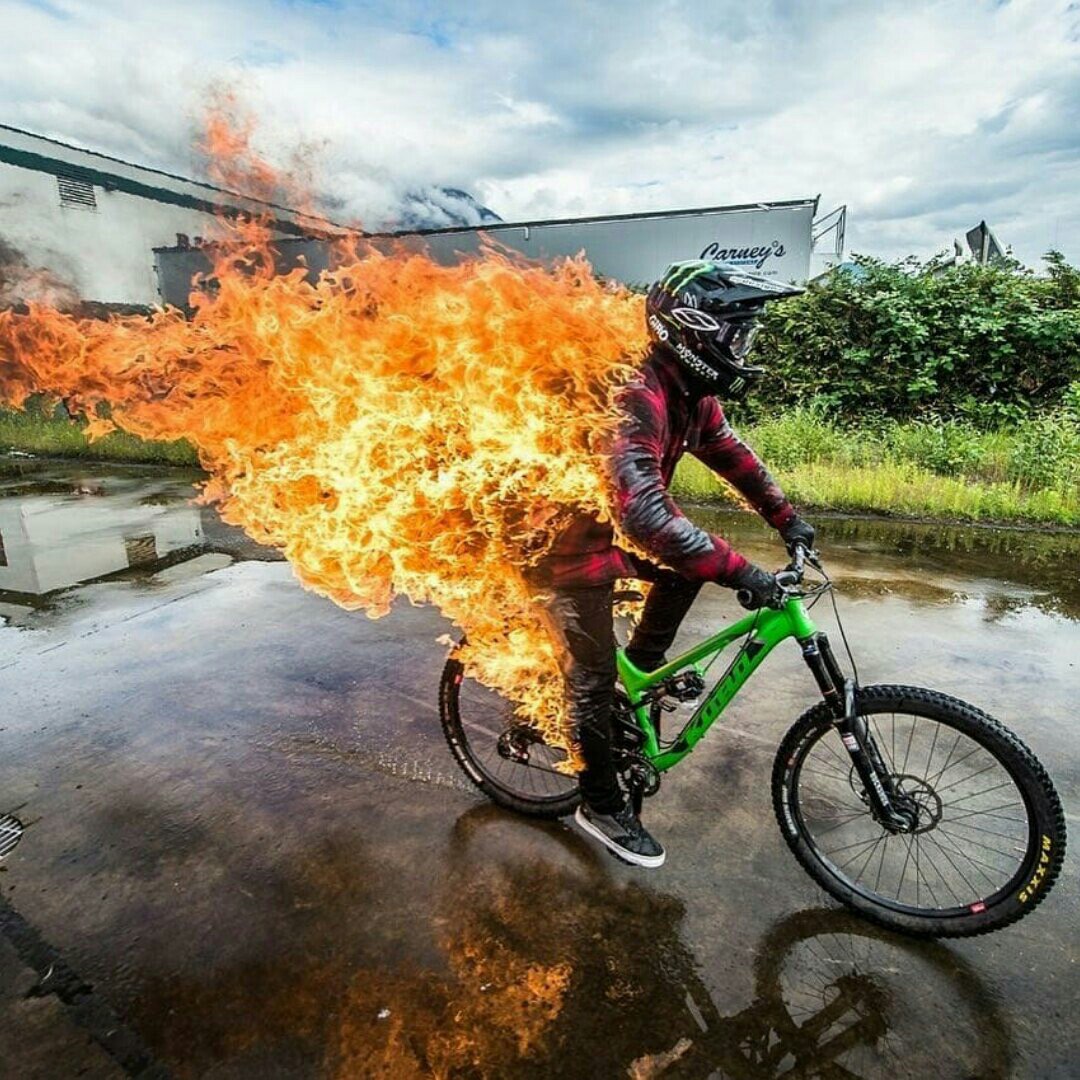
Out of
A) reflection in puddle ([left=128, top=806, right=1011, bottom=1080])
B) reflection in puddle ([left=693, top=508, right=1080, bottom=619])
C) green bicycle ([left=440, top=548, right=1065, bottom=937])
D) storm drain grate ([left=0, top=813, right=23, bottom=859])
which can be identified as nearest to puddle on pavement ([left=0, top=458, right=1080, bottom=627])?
reflection in puddle ([left=693, top=508, right=1080, bottom=619])

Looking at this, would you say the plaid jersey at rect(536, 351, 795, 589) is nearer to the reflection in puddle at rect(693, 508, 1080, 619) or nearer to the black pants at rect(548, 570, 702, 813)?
the black pants at rect(548, 570, 702, 813)

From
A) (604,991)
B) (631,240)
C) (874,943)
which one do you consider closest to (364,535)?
(604,991)

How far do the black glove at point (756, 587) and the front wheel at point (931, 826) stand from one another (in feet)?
1.63

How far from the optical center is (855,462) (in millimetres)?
9688

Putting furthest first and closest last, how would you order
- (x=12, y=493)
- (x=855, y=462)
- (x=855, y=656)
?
(x=12, y=493) < (x=855, y=462) < (x=855, y=656)

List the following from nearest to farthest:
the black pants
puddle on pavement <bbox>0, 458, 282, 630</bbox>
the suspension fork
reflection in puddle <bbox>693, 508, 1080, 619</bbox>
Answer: the suspension fork < the black pants < reflection in puddle <bbox>693, 508, 1080, 619</bbox> < puddle on pavement <bbox>0, 458, 282, 630</bbox>

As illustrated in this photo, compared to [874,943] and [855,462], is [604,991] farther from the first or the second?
[855,462]

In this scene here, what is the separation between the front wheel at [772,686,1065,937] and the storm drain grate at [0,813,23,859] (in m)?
3.44

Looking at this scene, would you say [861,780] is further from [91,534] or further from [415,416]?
[91,534]

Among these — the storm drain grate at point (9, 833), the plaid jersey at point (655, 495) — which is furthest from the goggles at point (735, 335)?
the storm drain grate at point (9, 833)

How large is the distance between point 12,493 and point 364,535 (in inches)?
409

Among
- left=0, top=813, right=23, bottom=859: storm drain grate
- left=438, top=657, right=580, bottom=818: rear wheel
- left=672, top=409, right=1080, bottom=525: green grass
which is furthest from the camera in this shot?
left=672, top=409, right=1080, bottom=525: green grass

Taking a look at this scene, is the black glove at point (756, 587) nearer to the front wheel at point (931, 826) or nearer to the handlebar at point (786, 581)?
the handlebar at point (786, 581)

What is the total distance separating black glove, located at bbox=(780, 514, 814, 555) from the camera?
9.29ft
